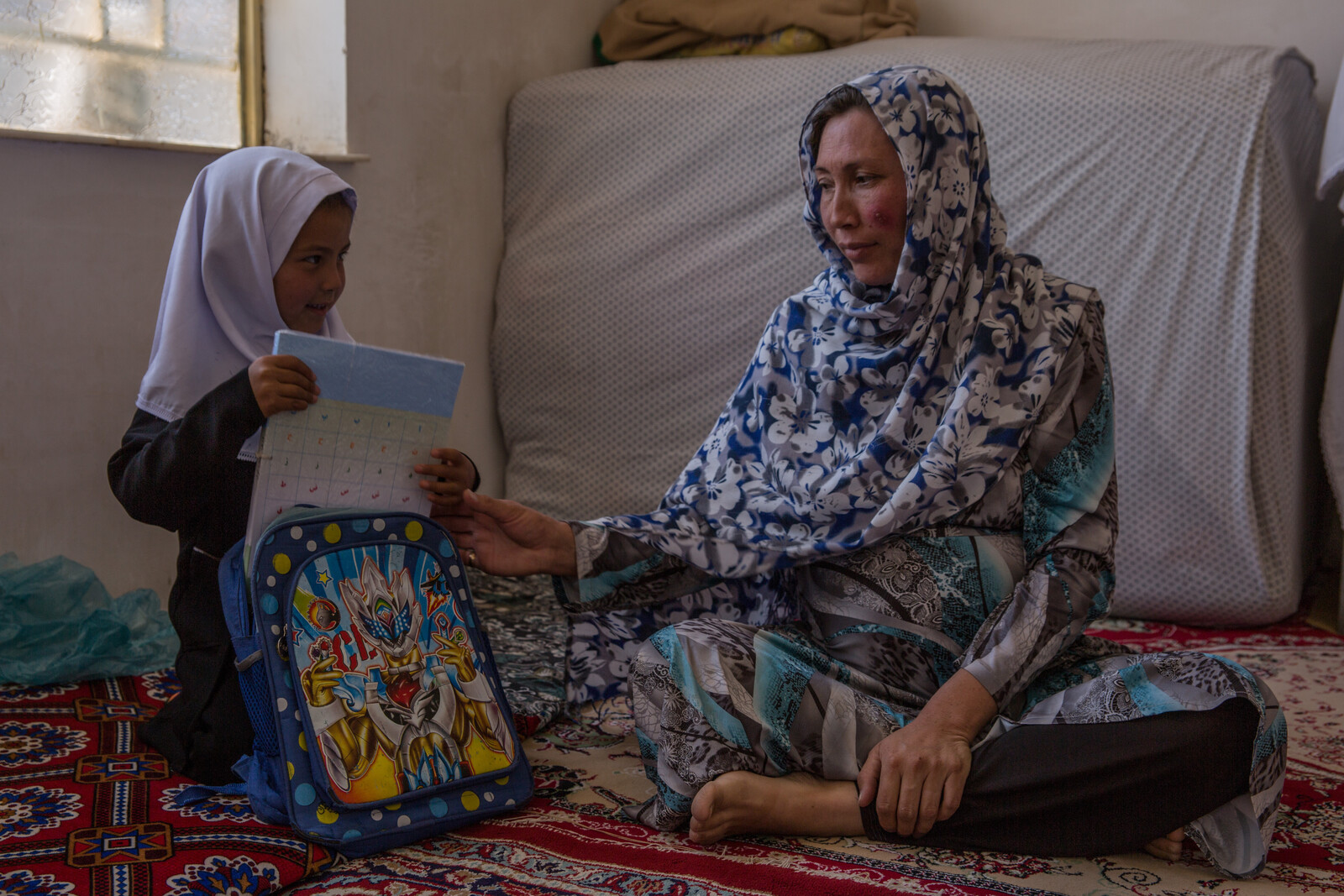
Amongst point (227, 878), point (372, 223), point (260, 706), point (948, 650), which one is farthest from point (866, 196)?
point (372, 223)

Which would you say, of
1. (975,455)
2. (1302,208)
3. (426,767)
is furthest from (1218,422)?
(426,767)

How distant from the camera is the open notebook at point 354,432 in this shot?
49.5 inches

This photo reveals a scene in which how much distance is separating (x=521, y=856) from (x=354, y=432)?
21.1 inches

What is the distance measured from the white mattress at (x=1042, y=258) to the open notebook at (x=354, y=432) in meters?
1.37

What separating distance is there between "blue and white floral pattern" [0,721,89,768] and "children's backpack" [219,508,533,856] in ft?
1.08

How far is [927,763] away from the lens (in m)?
1.21

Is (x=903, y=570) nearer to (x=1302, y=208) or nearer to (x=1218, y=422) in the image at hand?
(x=1218, y=422)

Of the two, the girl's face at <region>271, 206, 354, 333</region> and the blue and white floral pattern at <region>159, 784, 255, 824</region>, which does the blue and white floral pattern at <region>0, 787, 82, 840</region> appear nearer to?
the blue and white floral pattern at <region>159, 784, 255, 824</region>

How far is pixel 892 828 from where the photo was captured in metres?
1.24

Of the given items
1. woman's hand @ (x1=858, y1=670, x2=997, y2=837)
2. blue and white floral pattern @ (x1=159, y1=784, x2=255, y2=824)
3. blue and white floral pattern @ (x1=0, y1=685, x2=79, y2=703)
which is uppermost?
woman's hand @ (x1=858, y1=670, x2=997, y2=837)

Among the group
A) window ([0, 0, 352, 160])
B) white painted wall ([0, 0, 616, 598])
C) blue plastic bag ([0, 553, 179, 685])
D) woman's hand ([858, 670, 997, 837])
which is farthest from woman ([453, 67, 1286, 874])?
window ([0, 0, 352, 160])

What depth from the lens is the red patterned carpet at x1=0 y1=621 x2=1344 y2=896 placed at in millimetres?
1153

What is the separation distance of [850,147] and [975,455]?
1.45 ft

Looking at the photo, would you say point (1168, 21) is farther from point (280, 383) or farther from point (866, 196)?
point (280, 383)
